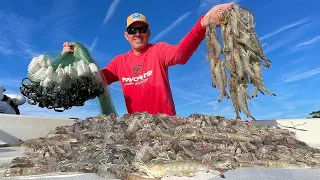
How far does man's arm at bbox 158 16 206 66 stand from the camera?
5.28 meters

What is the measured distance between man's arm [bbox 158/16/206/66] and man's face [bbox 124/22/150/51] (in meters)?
0.33

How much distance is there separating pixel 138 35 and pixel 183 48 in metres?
1.16

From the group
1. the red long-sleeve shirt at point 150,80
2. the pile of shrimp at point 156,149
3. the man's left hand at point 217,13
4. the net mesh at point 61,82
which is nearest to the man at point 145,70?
the red long-sleeve shirt at point 150,80

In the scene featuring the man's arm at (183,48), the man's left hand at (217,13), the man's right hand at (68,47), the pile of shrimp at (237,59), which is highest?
the man's right hand at (68,47)

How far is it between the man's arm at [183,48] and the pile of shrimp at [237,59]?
0.45 m

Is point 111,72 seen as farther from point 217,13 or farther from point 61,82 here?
point 217,13

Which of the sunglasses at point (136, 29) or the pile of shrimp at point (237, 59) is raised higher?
the sunglasses at point (136, 29)

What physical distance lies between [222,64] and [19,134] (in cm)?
331

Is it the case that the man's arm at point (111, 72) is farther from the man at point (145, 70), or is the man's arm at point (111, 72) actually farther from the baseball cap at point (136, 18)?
the baseball cap at point (136, 18)

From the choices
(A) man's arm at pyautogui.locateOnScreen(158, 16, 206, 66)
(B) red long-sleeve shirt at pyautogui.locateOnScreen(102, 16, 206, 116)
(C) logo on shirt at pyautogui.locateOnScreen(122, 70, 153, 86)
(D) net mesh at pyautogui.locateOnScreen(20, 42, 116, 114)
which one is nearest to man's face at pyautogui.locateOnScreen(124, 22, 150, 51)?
(B) red long-sleeve shirt at pyautogui.locateOnScreen(102, 16, 206, 116)

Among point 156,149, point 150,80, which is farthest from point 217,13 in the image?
point 156,149

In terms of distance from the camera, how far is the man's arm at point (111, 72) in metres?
6.84

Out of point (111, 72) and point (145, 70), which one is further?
point (111, 72)

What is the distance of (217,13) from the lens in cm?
486
